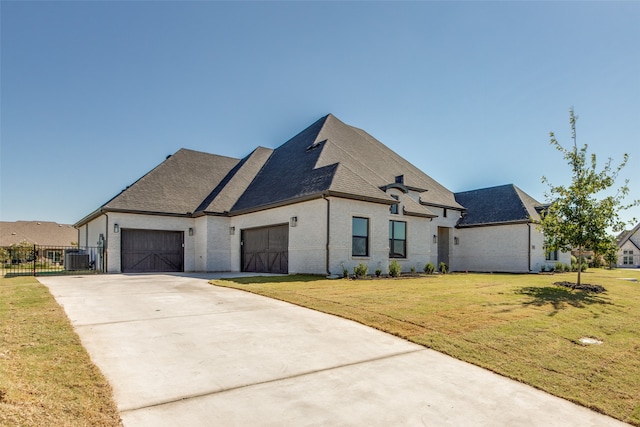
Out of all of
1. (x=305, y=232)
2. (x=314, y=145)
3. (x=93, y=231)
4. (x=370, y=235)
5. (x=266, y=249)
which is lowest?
(x=266, y=249)

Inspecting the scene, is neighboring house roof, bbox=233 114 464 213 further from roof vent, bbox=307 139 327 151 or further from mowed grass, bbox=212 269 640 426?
mowed grass, bbox=212 269 640 426

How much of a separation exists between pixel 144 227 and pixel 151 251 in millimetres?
1489

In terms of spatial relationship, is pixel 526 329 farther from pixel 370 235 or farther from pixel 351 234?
pixel 370 235

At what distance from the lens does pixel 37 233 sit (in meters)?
51.0

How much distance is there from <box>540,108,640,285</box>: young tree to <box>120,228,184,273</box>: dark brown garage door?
18.6 m

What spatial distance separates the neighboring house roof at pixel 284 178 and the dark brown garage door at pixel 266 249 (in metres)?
1.38

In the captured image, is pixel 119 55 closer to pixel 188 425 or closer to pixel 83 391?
pixel 83 391

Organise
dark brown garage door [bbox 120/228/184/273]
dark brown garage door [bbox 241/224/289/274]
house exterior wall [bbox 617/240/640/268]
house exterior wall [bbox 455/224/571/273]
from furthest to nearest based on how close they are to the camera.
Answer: house exterior wall [bbox 617/240/640/268] → house exterior wall [bbox 455/224/571/273] → dark brown garage door [bbox 120/228/184/273] → dark brown garage door [bbox 241/224/289/274]

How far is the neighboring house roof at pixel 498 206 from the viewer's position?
24.1 meters

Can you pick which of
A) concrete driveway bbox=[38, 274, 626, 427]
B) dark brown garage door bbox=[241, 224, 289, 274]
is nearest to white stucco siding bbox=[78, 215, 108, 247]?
dark brown garage door bbox=[241, 224, 289, 274]

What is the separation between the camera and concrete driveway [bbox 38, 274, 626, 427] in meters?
3.26

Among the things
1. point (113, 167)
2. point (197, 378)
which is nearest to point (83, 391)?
point (197, 378)

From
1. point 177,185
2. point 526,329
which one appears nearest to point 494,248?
point 526,329

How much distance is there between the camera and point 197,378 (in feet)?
13.0
